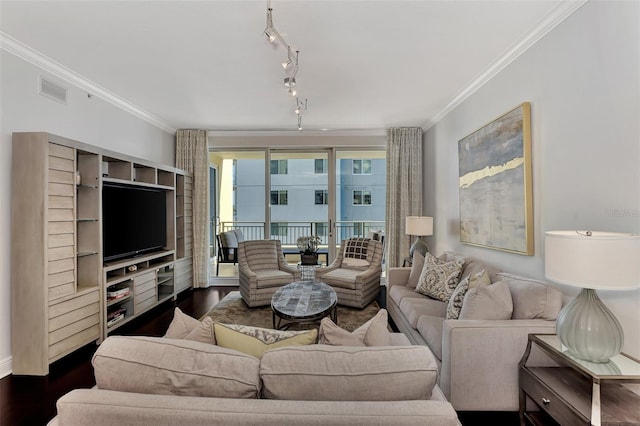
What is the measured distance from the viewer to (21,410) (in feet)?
Result: 6.54

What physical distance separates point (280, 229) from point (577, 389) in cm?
461

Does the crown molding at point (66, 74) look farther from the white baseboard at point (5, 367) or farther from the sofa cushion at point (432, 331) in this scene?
the sofa cushion at point (432, 331)

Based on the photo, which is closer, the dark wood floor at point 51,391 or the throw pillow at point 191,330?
the throw pillow at point 191,330

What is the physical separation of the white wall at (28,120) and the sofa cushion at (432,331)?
324cm

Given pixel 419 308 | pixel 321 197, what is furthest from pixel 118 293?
pixel 321 197

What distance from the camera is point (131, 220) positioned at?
11.5ft

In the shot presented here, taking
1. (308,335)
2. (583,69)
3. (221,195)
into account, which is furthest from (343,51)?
(221,195)

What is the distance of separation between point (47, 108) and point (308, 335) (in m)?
3.25

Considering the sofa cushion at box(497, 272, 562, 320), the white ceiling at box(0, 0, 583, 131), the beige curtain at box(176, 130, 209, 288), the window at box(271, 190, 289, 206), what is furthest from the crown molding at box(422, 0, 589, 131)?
the beige curtain at box(176, 130, 209, 288)

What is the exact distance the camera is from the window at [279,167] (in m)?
5.36

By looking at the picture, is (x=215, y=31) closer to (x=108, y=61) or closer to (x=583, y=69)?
(x=108, y=61)

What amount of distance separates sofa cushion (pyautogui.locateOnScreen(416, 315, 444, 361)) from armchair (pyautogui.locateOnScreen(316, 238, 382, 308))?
4.80 ft

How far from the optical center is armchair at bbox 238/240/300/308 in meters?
3.89

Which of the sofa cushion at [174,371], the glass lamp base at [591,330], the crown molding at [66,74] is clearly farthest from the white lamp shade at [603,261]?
the crown molding at [66,74]
